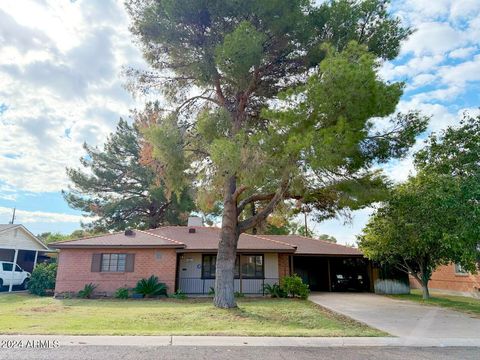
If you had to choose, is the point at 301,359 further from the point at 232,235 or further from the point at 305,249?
the point at 305,249

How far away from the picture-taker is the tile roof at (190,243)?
1961cm

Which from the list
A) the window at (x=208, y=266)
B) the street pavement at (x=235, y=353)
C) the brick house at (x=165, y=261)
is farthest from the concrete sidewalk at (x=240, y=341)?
the window at (x=208, y=266)

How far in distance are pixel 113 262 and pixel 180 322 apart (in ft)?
34.7

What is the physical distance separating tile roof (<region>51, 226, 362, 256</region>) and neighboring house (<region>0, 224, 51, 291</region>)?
5.24 meters

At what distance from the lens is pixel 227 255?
13750 millimetres

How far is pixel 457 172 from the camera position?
45.4 feet

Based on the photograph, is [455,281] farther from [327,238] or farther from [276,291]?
[327,238]

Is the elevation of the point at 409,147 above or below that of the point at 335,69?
below

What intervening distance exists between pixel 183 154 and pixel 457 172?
10.5m

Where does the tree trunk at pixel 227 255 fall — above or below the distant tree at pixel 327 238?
below

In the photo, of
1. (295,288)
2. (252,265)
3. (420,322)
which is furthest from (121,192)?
(420,322)

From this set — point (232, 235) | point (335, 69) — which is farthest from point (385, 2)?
point (232, 235)

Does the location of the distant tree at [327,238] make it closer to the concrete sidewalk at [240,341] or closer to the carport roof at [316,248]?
the carport roof at [316,248]

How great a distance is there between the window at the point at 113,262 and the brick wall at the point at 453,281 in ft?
67.4
